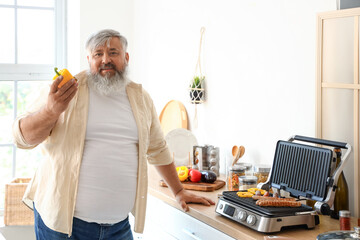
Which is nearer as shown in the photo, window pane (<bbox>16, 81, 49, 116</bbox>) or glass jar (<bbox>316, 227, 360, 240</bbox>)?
glass jar (<bbox>316, 227, 360, 240</bbox>)

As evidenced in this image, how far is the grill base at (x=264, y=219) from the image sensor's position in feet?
5.44

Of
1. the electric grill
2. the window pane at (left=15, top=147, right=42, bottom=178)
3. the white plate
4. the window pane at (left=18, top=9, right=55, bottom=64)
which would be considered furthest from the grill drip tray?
the window pane at (left=18, top=9, right=55, bottom=64)

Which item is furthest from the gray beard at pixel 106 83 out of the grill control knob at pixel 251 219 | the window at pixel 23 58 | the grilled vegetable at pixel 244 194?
the window at pixel 23 58

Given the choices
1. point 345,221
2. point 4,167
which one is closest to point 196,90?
point 345,221

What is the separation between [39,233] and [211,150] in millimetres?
1086

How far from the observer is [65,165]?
187 cm

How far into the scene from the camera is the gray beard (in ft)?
6.57

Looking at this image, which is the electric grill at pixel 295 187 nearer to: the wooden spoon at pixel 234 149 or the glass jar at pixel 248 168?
the glass jar at pixel 248 168

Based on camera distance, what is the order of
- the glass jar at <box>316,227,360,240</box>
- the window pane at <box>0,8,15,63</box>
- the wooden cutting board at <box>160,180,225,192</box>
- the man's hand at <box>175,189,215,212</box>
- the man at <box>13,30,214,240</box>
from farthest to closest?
1. the window pane at <box>0,8,15,63</box>
2. the wooden cutting board at <box>160,180,225,192</box>
3. the man's hand at <box>175,189,215,212</box>
4. the man at <box>13,30,214,240</box>
5. the glass jar at <box>316,227,360,240</box>

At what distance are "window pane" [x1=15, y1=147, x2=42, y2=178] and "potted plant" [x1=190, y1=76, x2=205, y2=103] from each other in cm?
161

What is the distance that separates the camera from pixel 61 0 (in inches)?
157

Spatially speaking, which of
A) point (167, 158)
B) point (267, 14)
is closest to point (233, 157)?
point (167, 158)

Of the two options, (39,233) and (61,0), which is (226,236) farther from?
(61,0)

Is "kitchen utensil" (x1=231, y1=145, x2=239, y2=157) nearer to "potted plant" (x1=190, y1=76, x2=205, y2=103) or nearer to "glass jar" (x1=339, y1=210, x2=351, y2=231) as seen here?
"potted plant" (x1=190, y1=76, x2=205, y2=103)
